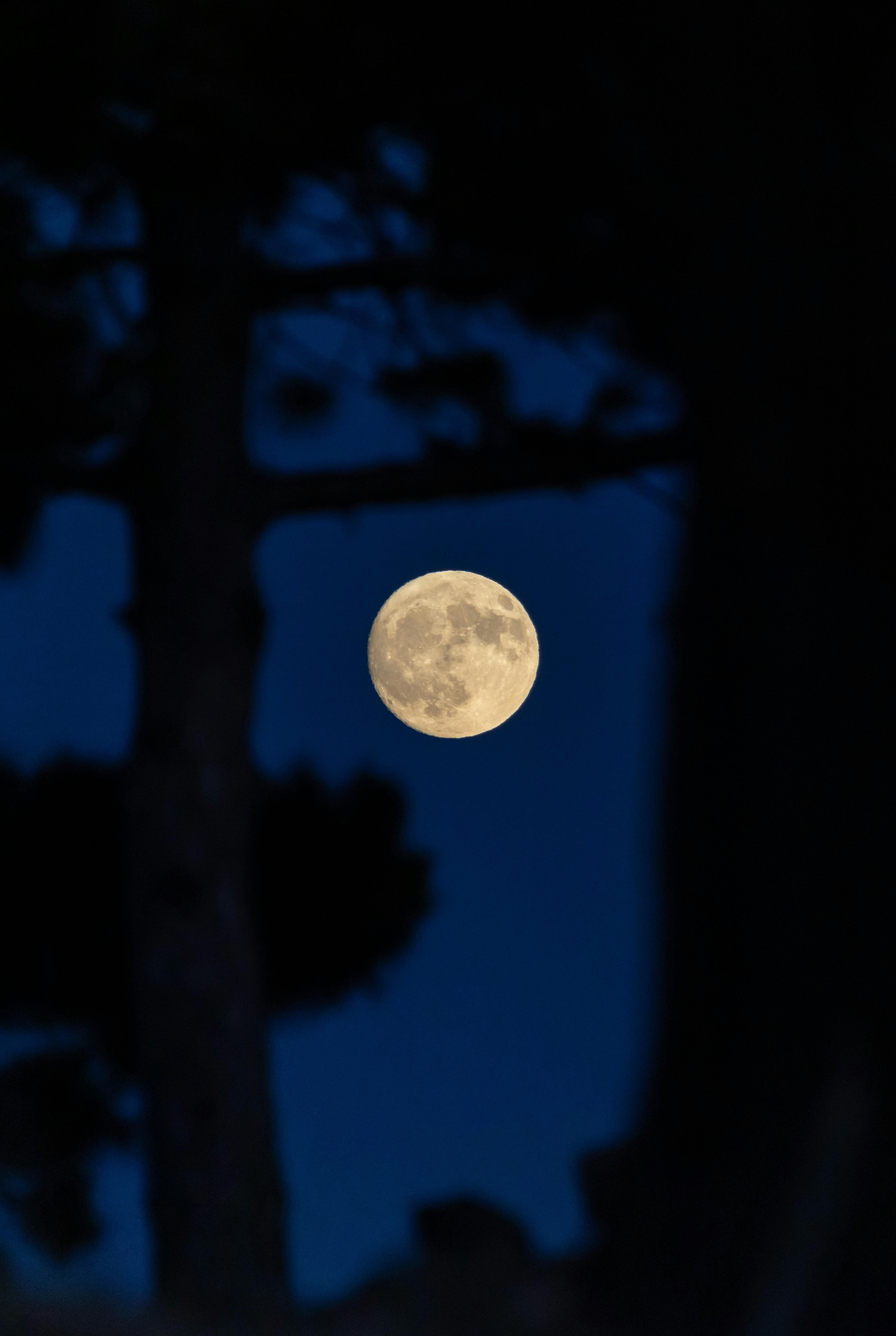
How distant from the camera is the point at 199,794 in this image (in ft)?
12.3

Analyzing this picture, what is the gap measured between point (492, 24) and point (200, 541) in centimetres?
208

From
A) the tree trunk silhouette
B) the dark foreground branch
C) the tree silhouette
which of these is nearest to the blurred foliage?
the tree trunk silhouette

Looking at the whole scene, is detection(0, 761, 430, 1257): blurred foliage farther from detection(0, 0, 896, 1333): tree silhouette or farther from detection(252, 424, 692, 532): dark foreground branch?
detection(252, 424, 692, 532): dark foreground branch

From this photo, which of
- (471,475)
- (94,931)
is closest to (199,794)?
(471,475)

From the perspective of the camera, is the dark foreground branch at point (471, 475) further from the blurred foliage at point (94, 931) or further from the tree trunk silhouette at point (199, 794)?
the blurred foliage at point (94, 931)

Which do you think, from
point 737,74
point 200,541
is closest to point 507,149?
point 200,541

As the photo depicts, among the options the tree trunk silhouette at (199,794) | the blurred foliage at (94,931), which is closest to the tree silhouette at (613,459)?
the tree trunk silhouette at (199,794)

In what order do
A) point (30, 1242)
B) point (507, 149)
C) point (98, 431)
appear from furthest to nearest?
point (30, 1242) → point (98, 431) → point (507, 149)

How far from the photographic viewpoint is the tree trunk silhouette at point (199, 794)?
3.45 meters

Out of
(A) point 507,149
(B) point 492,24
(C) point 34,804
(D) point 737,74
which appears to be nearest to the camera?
(D) point 737,74

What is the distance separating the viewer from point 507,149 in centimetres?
395

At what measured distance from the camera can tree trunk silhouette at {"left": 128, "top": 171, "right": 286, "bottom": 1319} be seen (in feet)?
11.3

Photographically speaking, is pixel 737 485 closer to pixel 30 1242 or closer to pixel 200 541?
pixel 200 541

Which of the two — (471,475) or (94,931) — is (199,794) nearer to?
(471,475)
